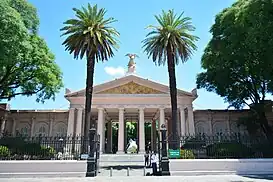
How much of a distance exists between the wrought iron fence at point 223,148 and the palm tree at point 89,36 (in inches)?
320

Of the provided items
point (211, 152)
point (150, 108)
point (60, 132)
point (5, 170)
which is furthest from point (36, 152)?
point (60, 132)

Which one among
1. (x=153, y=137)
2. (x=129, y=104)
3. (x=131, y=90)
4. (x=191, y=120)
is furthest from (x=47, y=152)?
(x=153, y=137)

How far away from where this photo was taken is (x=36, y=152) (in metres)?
15.7

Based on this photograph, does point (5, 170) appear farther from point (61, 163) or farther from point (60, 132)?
point (60, 132)

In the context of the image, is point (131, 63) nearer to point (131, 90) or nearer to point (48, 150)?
point (131, 90)

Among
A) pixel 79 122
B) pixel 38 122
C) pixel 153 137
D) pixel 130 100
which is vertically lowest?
pixel 153 137

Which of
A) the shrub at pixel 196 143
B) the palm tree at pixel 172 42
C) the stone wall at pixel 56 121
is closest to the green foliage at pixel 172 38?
the palm tree at pixel 172 42

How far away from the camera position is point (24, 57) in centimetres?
2230

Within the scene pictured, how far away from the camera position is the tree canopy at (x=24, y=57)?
18.2 meters

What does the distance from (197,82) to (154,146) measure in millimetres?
12499

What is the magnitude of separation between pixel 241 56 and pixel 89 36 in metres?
11.9

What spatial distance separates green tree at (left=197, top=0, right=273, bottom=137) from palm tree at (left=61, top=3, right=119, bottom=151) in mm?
9312

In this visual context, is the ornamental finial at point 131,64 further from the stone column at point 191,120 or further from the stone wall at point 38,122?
the stone wall at point 38,122

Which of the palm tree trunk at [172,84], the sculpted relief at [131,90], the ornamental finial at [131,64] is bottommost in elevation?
the palm tree trunk at [172,84]
